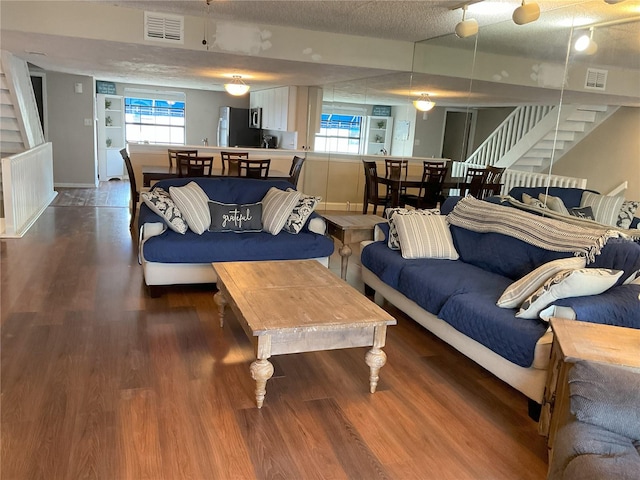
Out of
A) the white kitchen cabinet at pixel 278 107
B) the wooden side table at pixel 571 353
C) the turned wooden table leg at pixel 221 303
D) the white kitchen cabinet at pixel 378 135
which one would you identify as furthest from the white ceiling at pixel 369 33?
the turned wooden table leg at pixel 221 303

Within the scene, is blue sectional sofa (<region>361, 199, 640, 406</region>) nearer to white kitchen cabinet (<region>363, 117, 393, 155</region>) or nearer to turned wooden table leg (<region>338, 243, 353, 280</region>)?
turned wooden table leg (<region>338, 243, 353, 280</region>)

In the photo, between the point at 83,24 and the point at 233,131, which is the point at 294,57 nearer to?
the point at 83,24

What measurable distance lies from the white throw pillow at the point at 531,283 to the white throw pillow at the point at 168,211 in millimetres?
2473

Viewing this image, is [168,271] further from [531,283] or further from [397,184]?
[397,184]

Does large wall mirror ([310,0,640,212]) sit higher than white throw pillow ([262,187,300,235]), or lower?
higher

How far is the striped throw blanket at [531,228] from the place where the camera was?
9.62 ft

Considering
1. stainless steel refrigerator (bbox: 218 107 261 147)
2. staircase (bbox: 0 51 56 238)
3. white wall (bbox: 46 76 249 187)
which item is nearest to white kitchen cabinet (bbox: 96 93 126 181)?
white wall (bbox: 46 76 249 187)

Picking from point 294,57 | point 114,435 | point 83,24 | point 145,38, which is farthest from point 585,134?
point 83,24

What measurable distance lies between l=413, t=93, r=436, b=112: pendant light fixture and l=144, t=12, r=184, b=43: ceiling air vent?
2824 mm

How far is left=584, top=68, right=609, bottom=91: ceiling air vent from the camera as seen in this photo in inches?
136

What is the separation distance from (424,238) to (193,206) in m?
1.86

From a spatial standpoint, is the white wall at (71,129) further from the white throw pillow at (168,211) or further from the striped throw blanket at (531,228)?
the striped throw blanket at (531,228)

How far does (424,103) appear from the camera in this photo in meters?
6.15

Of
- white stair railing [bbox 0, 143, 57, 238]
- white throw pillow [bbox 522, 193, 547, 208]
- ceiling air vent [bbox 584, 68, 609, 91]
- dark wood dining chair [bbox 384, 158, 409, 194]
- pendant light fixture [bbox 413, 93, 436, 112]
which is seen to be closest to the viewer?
ceiling air vent [bbox 584, 68, 609, 91]
